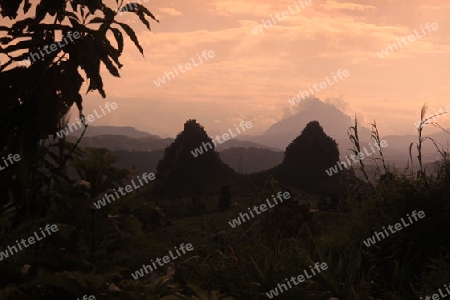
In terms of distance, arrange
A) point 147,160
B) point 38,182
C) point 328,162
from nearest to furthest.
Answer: point 38,182 → point 328,162 → point 147,160

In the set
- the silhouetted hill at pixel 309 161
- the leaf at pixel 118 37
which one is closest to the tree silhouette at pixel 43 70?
the leaf at pixel 118 37

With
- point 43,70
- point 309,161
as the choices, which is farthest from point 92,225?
point 309,161

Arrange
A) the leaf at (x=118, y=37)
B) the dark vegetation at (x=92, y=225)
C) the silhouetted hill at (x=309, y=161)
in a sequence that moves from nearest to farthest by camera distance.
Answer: the dark vegetation at (x=92, y=225) < the leaf at (x=118, y=37) < the silhouetted hill at (x=309, y=161)

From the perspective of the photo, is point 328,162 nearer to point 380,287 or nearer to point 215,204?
point 215,204

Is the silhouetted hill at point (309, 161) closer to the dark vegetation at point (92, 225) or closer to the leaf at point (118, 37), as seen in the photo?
the dark vegetation at point (92, 225)

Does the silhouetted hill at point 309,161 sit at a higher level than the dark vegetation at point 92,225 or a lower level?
lower

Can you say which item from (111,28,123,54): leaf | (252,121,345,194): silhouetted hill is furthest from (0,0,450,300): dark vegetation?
(252,121,345,194): silhouetted hill

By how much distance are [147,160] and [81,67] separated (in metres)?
197

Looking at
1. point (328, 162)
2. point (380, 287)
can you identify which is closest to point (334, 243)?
point (380, 287)

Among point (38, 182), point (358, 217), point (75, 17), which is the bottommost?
point (358, 217)

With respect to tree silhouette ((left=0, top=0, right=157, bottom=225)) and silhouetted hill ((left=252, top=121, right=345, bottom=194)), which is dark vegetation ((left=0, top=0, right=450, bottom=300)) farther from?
silhouetted hill ((left=252, top=121, right=345, bottom=194))

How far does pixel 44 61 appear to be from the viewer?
3090mm

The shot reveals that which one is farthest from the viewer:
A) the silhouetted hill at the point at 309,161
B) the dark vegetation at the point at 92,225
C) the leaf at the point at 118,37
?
the silhouetted hill at the point at 309,161

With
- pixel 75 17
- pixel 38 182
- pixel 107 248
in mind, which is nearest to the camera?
pixel 107 248
